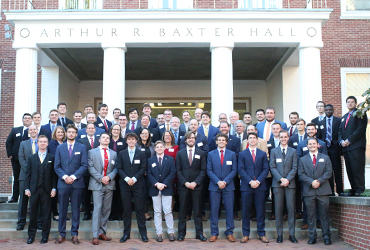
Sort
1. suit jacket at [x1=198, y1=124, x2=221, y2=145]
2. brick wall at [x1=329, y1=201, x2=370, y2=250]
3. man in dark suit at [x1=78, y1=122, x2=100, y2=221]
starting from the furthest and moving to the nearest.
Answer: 1. suit jacket at [x1=198, y1=124, x2=221, y2=145]
2. man in dark suit at [x1=78, y1=122, x2=100, y2=221]
3. brick wall at [x1=329, y1=201, x2=370, y2=250]

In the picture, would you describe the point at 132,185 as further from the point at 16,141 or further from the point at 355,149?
the point at 355,149

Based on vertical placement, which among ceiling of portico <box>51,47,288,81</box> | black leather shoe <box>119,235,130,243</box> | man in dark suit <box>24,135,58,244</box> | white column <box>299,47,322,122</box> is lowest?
black leather shoe <box>119,235,130,243</box>

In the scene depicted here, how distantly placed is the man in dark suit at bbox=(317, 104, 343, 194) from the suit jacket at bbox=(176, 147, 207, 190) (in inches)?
110

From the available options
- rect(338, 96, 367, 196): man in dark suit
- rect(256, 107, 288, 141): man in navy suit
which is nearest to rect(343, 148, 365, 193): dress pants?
rect(338, 96, 367, 196): man in dark suit

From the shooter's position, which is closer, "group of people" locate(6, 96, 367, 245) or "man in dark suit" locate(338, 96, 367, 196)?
"group of people" locate(6, 96, 367, 245)

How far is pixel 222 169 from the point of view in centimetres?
799

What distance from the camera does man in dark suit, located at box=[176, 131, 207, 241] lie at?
791 centimetres

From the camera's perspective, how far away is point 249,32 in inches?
475

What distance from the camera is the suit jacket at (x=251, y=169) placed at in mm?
7945

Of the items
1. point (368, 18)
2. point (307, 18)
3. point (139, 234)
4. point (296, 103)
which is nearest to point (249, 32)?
point (307, 18)

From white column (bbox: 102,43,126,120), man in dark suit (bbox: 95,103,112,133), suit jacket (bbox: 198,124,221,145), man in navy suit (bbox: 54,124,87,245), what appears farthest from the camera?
white column (bbox: 102,43,126,120)

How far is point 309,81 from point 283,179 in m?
4.91

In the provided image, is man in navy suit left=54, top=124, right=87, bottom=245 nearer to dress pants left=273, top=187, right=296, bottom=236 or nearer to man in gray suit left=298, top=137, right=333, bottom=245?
dress pants left=273, top=187, right=296, bottom=236

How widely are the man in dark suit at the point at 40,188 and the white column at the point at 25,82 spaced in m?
4.41
